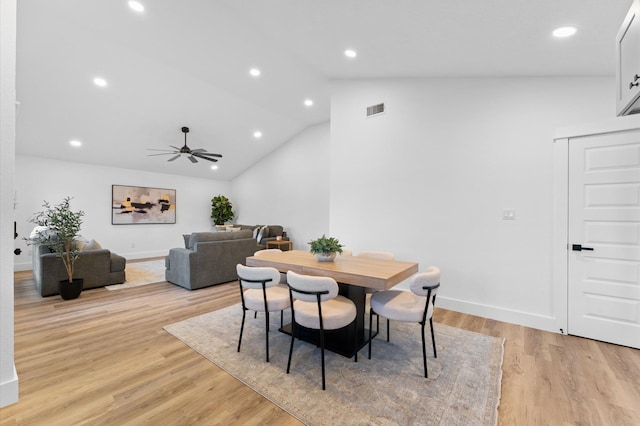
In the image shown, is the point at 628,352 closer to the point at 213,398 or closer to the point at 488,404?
the point at 488,404

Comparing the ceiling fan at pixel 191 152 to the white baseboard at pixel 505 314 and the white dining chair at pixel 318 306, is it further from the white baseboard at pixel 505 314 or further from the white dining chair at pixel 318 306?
the white baseboard at pixel 505 314

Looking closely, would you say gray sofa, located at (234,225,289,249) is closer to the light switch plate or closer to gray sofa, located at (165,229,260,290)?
gray sofa, located at (165,229,260,290)

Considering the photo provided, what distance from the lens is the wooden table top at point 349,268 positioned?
2090mm

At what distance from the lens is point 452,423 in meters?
1.63

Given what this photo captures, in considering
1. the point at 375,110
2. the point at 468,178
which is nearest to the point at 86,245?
the point at 375,110

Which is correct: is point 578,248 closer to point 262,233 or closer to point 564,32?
point 564,32

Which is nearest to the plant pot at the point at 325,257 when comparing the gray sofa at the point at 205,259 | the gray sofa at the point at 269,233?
the gray sofa at the point at 205,259

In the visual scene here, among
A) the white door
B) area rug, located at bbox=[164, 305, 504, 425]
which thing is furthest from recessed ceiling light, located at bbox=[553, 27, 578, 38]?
area rug, located at bbox=[164, 305, 504, 425]

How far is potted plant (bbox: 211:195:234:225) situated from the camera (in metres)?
8.89

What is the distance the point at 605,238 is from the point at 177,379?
13.5 feet

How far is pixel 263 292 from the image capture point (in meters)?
2.33

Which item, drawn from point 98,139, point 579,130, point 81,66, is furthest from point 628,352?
point 98,139

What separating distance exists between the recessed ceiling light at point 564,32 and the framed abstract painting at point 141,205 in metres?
8.74

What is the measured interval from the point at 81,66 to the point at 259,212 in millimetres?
5387
